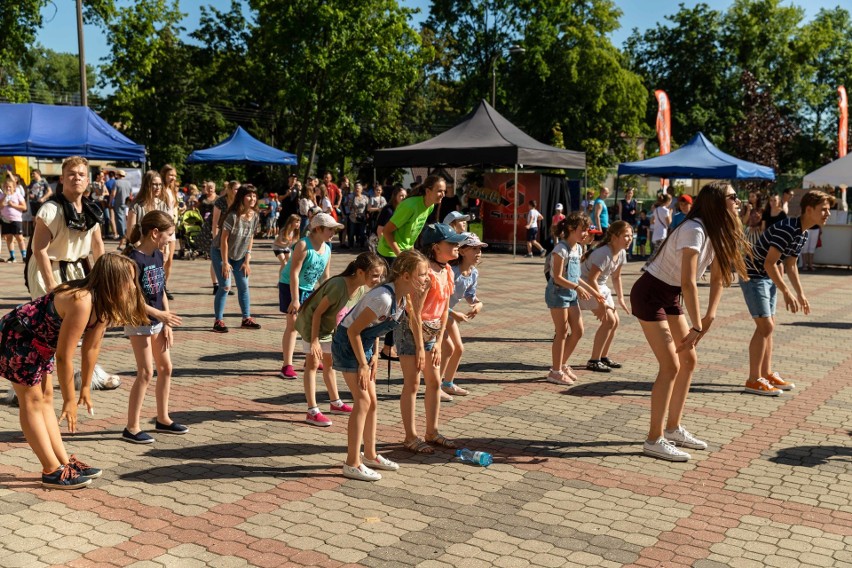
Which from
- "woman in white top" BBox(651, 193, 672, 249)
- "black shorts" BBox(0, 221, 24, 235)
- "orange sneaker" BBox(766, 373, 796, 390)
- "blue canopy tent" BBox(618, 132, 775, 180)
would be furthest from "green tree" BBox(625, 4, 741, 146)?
"orange sneaker" BBox(766, 373, 796, 390)

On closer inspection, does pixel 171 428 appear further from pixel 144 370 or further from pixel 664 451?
pixel 664 451

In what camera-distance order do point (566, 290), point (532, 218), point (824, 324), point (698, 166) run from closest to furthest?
point (566, 290)
point (824, 324)
point (698, 166)
point (532, 218)

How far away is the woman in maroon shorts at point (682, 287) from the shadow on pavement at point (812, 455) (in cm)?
69

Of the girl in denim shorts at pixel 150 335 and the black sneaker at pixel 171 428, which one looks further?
the black sneaker at pixel 171 428

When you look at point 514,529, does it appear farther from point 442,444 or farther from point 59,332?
point 59,332

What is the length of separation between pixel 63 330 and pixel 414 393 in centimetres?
218

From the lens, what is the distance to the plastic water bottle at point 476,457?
5617 mm

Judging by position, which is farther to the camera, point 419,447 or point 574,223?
point 574,223

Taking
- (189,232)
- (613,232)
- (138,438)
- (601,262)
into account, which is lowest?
(138,438)

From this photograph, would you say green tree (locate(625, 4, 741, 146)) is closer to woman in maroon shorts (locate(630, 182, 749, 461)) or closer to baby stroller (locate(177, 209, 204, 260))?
baby stroller (locate(177, 209, 204, 260))

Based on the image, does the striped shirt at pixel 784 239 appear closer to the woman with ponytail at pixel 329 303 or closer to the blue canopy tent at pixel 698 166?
the woman with ponytail at pixel 329 303

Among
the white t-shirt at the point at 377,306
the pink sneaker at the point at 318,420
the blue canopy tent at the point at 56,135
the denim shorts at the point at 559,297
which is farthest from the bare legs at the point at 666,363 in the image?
the blue canopy tent at the point at 56,135

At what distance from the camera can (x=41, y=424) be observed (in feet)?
16.1

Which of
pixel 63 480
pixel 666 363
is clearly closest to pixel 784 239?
pixel 666 363
